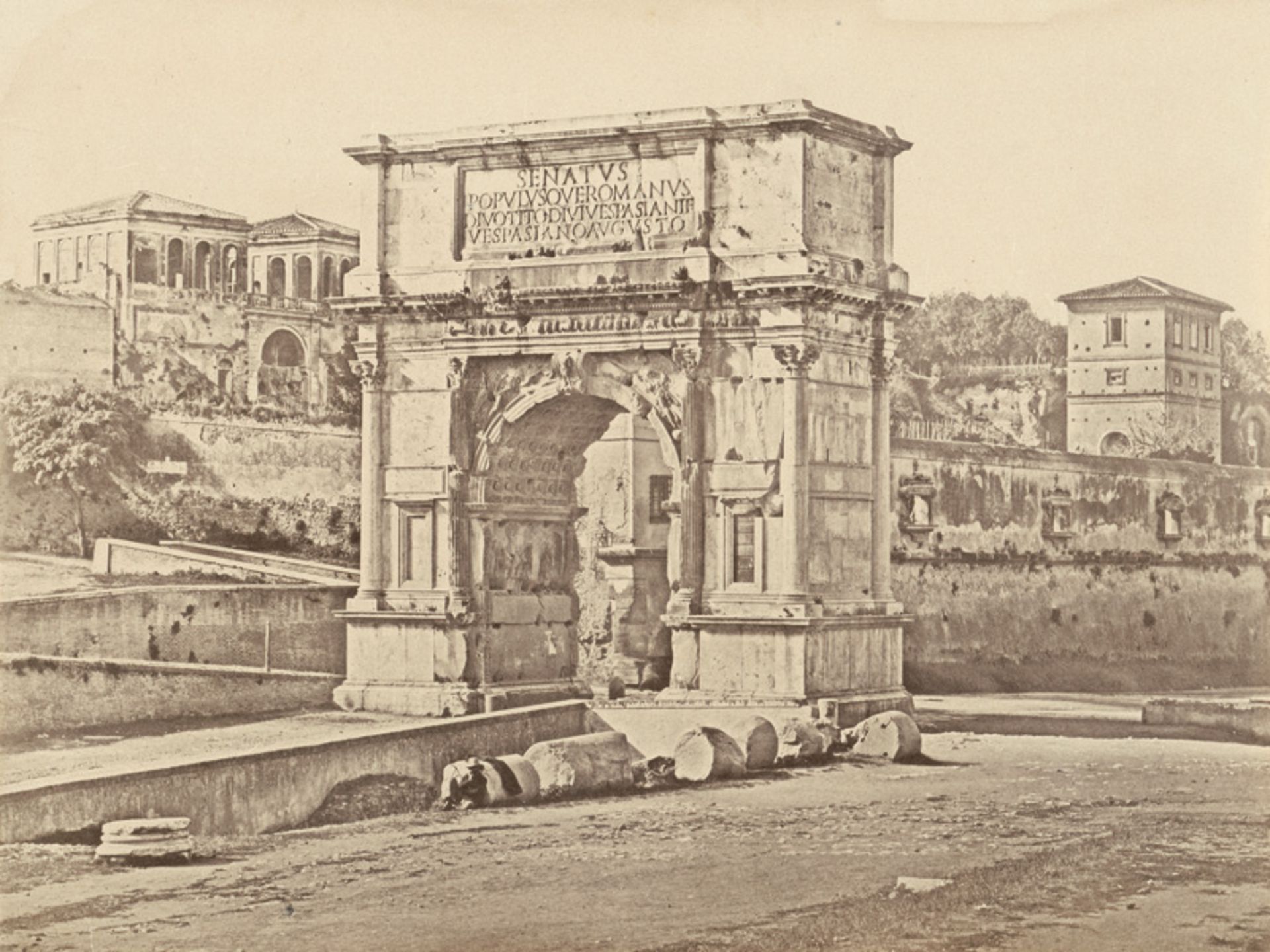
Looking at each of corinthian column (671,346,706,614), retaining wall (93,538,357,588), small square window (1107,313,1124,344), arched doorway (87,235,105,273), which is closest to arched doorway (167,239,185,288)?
arched doorway (87,235,105,273)

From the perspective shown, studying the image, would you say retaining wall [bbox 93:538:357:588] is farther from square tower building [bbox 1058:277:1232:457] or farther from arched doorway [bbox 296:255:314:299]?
arched doorway [bbox 296:255:314:299]

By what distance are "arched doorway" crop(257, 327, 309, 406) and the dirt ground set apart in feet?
93.2

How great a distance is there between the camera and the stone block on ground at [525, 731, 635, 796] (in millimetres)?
23984

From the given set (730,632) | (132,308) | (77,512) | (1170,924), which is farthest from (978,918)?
(132,308)

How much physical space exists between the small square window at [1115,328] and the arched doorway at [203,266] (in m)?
19.5

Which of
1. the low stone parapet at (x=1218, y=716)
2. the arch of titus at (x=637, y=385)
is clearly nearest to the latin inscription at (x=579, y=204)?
the arch of titus at (x=637, y=385)

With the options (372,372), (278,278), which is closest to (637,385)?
(372,372)

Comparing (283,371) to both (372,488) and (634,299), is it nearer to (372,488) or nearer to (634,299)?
(372,488)

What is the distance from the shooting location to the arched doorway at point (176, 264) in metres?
51.9

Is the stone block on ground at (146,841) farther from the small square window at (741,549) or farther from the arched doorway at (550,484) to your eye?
the arched doorway at (550,484)

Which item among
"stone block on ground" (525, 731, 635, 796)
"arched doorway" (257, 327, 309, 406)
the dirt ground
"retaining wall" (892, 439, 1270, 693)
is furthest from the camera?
"arched doorway" (257, 327, 309, 406)

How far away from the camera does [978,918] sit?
56.2 feet

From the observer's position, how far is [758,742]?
25.8 meters

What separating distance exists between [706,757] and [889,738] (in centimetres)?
261
